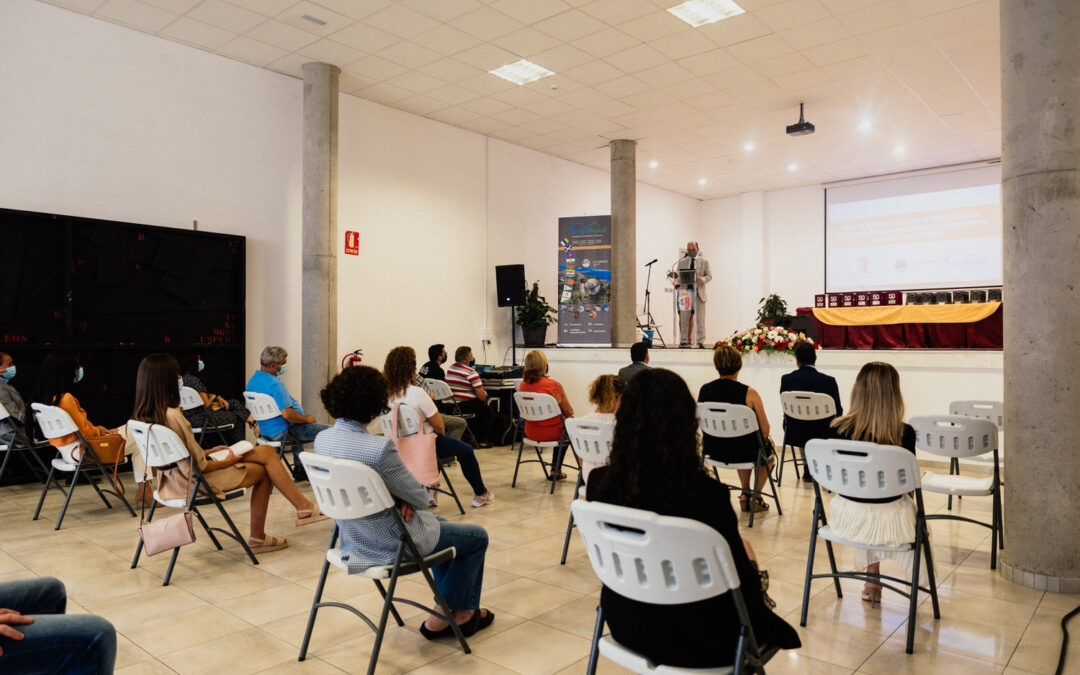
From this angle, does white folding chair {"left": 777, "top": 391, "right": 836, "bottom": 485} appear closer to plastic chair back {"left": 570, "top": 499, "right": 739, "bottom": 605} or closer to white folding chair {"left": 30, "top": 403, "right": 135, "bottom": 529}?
plastic chair back {"left": 570, "top": 499, "right": 739, "bottom": 605}


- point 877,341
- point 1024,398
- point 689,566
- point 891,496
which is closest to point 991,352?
point 877,341

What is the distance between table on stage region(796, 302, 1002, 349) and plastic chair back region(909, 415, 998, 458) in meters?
4.83

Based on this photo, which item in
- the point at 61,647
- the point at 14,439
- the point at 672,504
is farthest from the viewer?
the point at 14,439

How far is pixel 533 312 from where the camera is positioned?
10297 millimetres

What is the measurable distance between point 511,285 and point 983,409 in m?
6.59

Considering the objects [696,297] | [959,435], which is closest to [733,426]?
[959,435]

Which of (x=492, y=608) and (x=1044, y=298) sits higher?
(x=1044, y=298)

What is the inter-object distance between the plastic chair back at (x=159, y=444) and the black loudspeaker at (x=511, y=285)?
6537 mm

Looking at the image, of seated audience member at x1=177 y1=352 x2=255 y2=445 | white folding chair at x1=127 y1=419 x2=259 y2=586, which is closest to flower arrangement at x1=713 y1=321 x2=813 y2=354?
seated audience member at x1=177 y1=352 x2=255 y2=445

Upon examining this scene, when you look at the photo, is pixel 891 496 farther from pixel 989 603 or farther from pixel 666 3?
pixel 666 3

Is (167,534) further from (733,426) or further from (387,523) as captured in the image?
(733,426)

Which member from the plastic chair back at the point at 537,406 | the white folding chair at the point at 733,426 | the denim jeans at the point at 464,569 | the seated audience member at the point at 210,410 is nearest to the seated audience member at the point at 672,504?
the denim jeans at the point at 464,569

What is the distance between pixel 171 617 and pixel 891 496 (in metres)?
3.31

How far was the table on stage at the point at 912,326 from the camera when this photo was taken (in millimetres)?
7957
